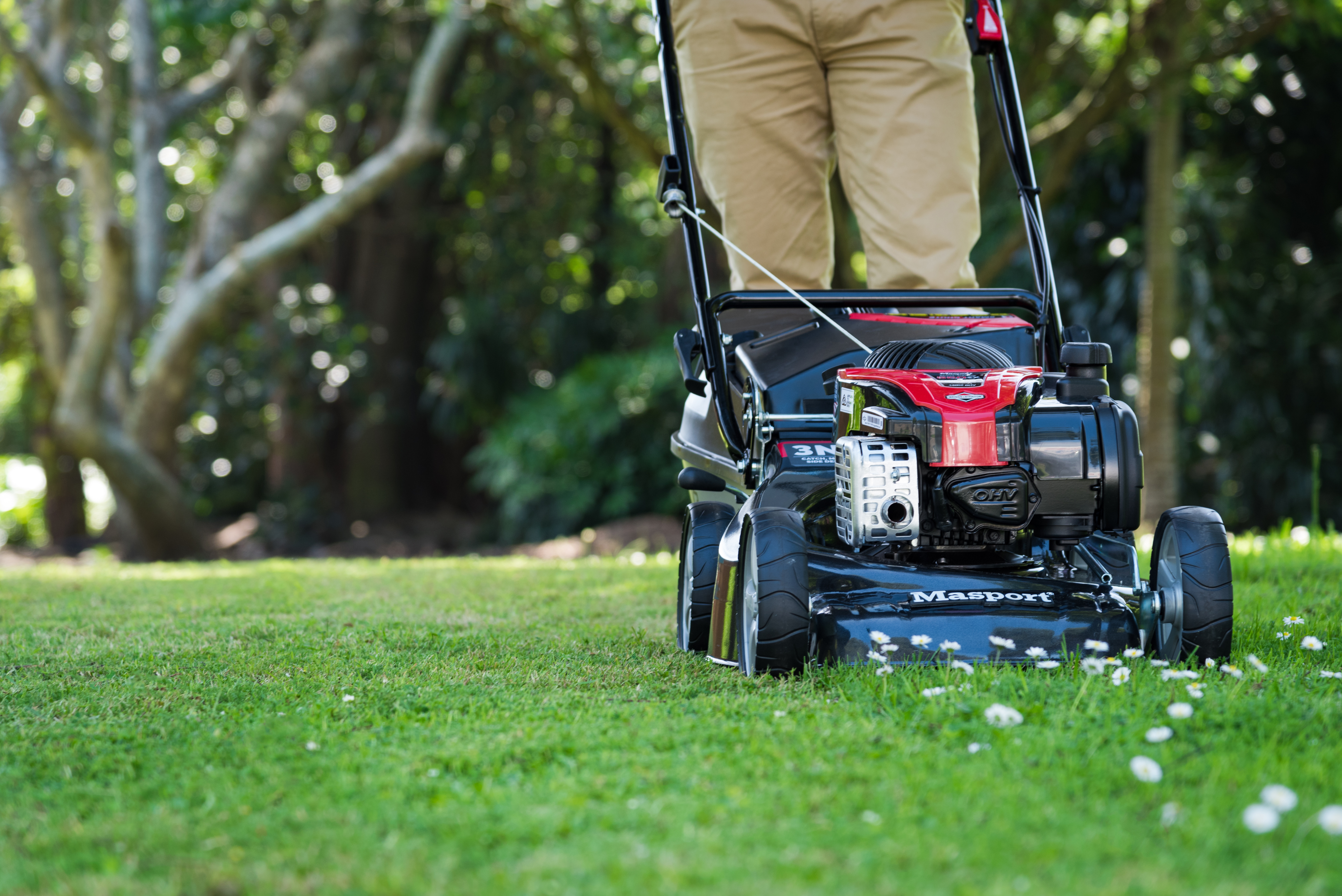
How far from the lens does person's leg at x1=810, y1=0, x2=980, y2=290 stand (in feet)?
11.2

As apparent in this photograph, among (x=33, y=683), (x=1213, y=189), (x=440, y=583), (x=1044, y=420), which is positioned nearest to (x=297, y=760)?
(x=33, y=683)

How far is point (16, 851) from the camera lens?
169 cm

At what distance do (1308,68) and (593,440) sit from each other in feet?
19.9

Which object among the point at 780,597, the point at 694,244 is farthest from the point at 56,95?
the point at 780,597

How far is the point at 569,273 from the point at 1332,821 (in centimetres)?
1142

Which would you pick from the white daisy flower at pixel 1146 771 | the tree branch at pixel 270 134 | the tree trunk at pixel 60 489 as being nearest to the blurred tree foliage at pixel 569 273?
the tree branch at pixel 270 134

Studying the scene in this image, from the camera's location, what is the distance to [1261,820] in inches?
62.3

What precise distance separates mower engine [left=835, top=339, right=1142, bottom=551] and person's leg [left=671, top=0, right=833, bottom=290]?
954mm

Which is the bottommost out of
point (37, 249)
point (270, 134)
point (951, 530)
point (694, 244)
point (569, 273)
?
point (951, 530)

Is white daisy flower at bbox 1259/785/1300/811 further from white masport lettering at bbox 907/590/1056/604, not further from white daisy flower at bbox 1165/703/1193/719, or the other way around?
white masport lettering at bbox 907/590/1056/604

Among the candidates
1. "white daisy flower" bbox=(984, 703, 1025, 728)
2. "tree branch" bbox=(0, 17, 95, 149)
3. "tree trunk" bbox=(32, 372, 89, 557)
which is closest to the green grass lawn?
"white daisy flower" bbox=(984, 703, 1025, 728)

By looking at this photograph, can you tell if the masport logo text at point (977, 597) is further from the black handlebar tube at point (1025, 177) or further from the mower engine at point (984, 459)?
the black handlebar tube at point (1025, 177)

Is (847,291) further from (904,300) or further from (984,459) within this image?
(984,459)

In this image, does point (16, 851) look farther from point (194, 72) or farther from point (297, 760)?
point (194, 72)
